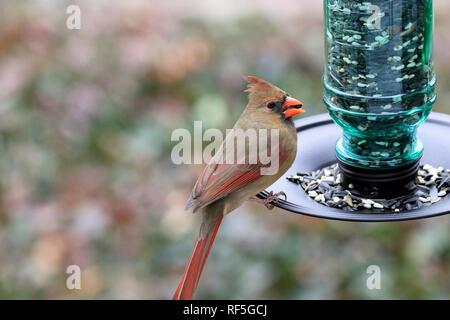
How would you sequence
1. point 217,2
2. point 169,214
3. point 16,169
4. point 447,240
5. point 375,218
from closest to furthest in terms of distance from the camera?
point 375,218 → point 447,240 → point 169,214 → point 16,169 → point 217,2

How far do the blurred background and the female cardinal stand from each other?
128 centimetres

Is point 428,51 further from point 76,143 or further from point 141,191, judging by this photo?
point 76,143

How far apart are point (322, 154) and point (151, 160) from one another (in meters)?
2.02

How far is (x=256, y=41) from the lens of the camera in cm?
516

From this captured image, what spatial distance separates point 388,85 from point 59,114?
3020 millimetres

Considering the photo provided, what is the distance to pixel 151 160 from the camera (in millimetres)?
4641

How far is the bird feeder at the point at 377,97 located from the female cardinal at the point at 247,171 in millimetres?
101

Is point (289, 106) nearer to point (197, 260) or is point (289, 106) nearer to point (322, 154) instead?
point (322, 154)

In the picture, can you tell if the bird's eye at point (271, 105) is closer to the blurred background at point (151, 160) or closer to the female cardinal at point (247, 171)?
the female cardinal at point (247, 171)

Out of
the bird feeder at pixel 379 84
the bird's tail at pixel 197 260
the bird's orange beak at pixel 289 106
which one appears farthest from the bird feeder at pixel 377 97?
the bird's tail at pixel 197 260

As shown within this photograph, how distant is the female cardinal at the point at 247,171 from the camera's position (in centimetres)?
241

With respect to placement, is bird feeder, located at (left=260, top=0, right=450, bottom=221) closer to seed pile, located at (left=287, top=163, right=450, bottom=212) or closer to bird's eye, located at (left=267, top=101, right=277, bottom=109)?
seed pile, located at (left=287, top=163, right=450, bottom=212)

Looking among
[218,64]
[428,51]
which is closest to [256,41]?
[218,64]

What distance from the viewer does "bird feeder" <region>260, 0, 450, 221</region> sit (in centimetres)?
228
